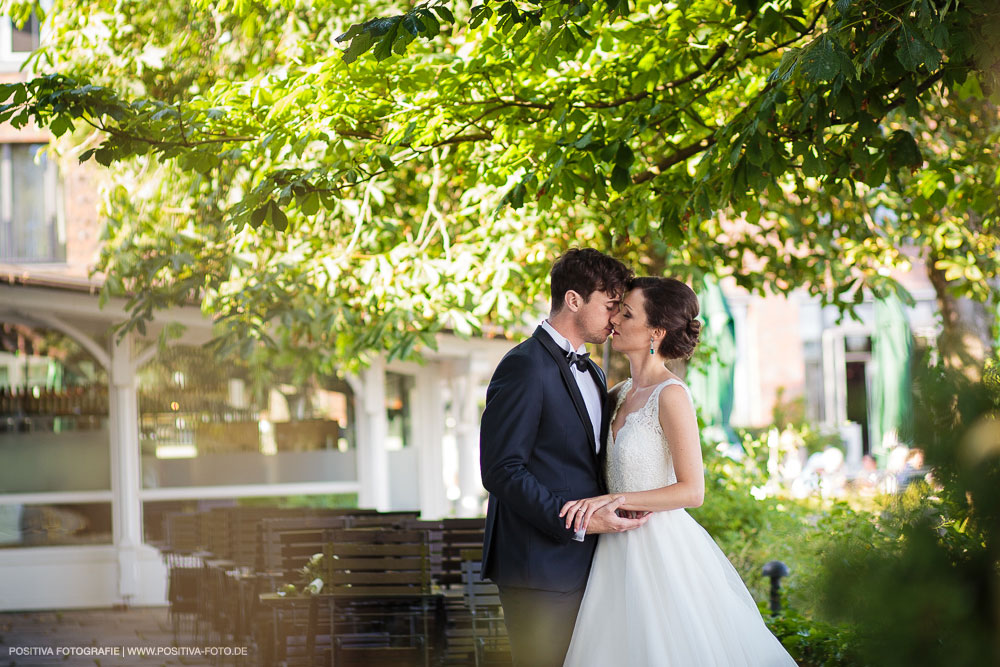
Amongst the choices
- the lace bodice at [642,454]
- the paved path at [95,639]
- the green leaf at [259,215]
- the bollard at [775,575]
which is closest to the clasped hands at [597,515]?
the lace bodice at [642,454]

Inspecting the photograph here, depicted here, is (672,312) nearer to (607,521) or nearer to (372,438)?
(607,521)

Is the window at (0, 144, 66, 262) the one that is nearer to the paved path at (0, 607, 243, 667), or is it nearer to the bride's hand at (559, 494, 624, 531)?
the paved path at (0, 607, 243, 667)

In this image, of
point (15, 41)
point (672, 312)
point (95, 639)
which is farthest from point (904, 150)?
point (15, 41)

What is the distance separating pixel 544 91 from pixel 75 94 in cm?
250

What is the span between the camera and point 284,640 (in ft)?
24.0

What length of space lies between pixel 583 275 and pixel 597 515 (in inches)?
32.5

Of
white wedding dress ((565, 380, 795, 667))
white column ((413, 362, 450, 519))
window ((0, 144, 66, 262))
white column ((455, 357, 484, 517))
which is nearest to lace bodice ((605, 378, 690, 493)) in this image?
white wedding dress ((565, 380, 795, 667))

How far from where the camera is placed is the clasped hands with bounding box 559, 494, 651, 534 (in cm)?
340

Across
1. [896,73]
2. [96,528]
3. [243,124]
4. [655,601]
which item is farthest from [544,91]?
[96,528]

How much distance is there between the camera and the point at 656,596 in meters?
3.57

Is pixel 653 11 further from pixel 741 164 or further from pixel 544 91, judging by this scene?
pixel 741 164

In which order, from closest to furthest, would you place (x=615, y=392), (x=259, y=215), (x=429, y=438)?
Result: (x=615, y=392), (x=259, y=215), (x=429, y=438)

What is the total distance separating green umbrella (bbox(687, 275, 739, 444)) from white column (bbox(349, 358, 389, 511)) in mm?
3589

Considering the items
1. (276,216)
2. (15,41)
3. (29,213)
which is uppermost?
(15,41)
